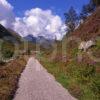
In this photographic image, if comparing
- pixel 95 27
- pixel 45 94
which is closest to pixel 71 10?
pixel 95 27

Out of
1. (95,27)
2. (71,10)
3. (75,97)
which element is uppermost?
(71,10)

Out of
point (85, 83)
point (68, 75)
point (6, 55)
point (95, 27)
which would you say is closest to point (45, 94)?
point (85, 83)

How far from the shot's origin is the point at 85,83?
2750 cm

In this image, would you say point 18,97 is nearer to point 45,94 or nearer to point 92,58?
point 45,94

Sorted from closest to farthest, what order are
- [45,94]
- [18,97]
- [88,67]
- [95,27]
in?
[18,97]
[45,94]
[88,67]
[95,27]

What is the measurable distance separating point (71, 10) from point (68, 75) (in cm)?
8777

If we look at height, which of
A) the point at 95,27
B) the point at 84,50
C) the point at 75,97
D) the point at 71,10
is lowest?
the point at 75,97

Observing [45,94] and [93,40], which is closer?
[45,94]

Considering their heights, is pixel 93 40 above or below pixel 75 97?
above

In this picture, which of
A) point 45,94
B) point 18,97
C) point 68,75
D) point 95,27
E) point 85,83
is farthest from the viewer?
point 95,27

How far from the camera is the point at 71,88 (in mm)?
25672

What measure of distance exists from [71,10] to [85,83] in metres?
94.6

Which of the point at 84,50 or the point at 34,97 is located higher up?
the point at 84,50

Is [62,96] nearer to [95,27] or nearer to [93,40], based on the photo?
[93,40]
